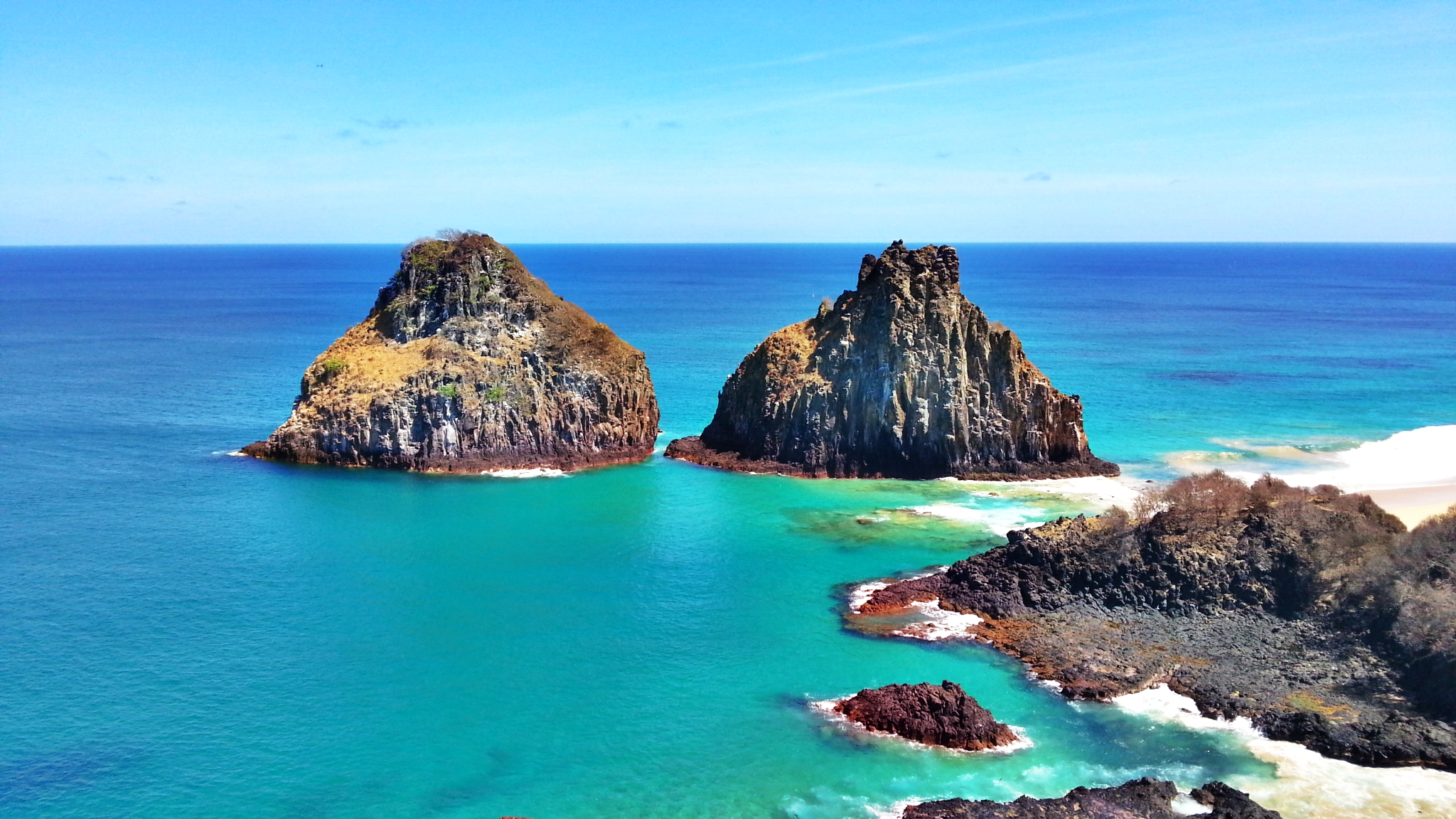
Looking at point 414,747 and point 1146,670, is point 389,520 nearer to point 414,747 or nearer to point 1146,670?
point 414,747

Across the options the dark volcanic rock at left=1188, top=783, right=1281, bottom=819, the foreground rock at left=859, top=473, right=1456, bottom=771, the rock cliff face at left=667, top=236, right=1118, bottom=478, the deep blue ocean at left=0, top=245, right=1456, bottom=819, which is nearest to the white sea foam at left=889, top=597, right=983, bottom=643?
the foreground rock at left=859, top=473, right=1456, bottom=771

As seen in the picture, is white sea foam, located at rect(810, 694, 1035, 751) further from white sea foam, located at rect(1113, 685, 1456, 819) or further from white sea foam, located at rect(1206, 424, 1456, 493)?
white sea foam, located at rect(1206, 424, 1456, 493)

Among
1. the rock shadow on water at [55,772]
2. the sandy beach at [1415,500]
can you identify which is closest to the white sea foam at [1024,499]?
the sandy beach at [1415,500]

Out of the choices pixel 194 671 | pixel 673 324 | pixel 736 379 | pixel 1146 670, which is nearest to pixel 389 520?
pixel 194 671

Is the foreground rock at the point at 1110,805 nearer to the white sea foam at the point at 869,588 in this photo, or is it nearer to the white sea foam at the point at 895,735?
the white sea foam at the point at 895,735

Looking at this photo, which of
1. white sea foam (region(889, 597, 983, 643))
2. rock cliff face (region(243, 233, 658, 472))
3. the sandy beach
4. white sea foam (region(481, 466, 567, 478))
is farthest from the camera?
rock cliff face (region(243, 233, 658, 472))

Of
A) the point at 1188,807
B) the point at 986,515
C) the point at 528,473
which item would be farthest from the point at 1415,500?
the point at 528,473
